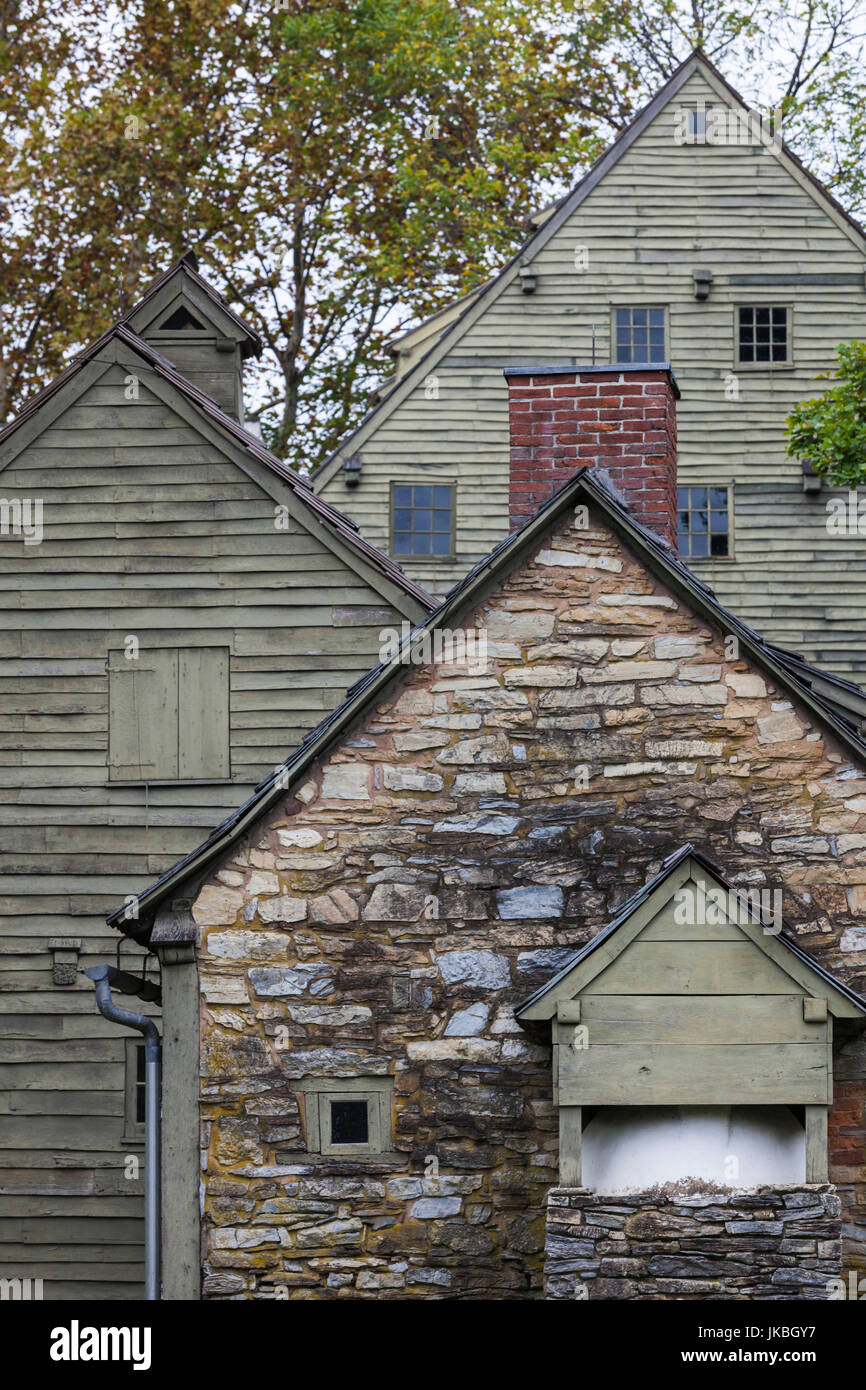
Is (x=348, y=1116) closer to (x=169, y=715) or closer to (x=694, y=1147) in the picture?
(x=694, y=1147)

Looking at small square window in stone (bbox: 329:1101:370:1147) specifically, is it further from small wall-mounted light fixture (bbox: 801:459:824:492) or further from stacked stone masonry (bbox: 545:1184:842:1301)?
small wall-mounted light fixture (bbox: 801:459:824:492)

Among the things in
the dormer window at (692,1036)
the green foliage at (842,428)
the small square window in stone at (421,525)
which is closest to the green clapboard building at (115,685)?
the green foliage at (842,428)

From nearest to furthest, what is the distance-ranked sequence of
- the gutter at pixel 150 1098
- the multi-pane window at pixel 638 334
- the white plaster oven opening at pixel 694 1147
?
the white plaster oven opening at pixel 694 1147 < the gutter at pixel 150 1098 < the multi-pane window at pixel 638 334

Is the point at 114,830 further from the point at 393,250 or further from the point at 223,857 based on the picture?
the point at 393,250

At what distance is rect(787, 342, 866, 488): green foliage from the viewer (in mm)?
16656

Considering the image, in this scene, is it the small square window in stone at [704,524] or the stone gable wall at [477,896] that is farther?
the small square window in stone at [704,524]

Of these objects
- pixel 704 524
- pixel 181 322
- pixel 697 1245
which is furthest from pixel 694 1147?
pixel 704 524

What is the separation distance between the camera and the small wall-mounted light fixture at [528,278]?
2081 cm

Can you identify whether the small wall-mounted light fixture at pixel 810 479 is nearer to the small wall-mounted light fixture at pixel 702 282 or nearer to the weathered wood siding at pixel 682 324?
the weathered wood siding at pixel 682 324

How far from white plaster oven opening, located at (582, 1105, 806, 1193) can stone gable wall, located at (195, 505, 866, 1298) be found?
0.50m

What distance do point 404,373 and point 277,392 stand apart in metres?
9.25

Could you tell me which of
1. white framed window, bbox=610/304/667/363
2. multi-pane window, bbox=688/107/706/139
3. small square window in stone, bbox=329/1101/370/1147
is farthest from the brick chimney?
multi-pane window, bbox=688/107/706/139

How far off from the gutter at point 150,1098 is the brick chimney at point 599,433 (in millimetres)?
3863
